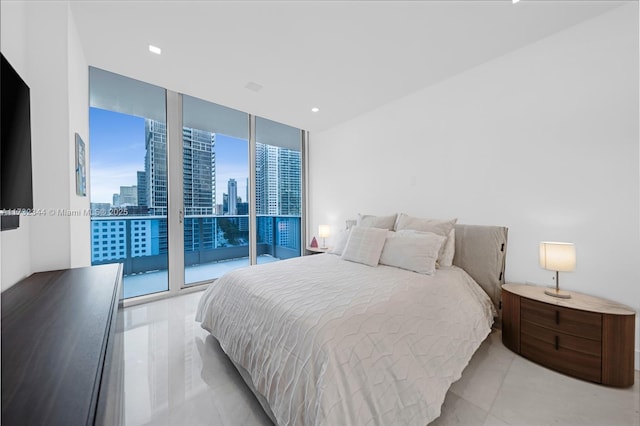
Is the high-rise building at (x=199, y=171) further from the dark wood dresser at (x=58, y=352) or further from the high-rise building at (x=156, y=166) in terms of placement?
the dark wood dresser at (x=58, y=352)

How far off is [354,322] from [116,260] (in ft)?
11.6

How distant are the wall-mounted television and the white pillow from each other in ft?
8.19

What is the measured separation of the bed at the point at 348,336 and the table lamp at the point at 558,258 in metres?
0.52

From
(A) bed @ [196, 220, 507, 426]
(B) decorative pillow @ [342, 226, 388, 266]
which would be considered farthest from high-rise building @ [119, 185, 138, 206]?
(B) decorative pillow @ [342, 226, 388, 266]

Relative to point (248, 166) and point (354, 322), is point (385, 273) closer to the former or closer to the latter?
point (354, 322)

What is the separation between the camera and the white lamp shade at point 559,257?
1869mm

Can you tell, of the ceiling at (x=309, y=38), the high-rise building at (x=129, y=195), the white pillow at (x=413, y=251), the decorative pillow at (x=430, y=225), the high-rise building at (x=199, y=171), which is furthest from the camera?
the high-rise building at (x=199, y=171)

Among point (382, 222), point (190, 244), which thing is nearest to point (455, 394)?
point (382, 222)

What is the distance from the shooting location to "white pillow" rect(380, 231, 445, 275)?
217cm

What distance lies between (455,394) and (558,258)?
4.35 feet

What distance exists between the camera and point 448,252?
2420 millimetres

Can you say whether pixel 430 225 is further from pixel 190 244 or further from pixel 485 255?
pixel 190 244

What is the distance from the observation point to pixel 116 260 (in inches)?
129

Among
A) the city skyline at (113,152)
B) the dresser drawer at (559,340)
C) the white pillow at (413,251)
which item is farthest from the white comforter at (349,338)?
the city skyline at (113,152)
